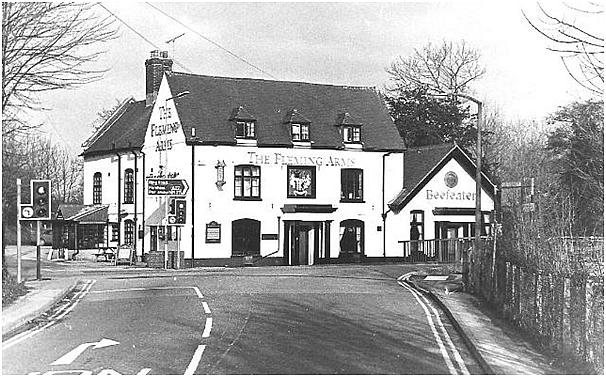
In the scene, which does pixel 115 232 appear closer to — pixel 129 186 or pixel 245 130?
pixel 129 186

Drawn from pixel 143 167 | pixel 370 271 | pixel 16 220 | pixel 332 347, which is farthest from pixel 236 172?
pixel 332 347

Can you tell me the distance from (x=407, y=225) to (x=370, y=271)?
1638 centimetres

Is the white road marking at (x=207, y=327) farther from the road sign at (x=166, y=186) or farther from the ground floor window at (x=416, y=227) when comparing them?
the ground floor window at (x=416, y=227)

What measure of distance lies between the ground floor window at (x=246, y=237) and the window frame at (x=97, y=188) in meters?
8.46

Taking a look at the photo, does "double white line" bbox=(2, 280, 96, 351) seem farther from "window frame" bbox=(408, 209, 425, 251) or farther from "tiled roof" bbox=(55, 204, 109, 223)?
"window frame" bbox=(408, 209, 425, 251)

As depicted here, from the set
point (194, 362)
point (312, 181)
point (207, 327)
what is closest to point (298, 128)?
point (312, 181)

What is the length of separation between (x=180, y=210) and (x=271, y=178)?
560 centimetres

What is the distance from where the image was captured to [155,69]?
177 feet

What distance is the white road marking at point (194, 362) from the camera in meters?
12.9

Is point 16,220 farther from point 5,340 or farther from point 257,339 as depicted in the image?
point 257,339

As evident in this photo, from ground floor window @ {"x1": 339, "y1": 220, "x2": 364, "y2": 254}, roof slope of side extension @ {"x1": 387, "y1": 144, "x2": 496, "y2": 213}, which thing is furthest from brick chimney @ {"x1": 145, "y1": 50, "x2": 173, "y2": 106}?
roof slope of side extension @ {"x1": 387, "y1": 144, "x2": 496, "y2": 213}

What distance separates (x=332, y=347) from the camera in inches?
596

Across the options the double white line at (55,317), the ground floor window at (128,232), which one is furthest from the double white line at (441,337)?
the ground floor window at (128,232)

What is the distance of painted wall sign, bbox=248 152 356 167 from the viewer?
4734 cm
